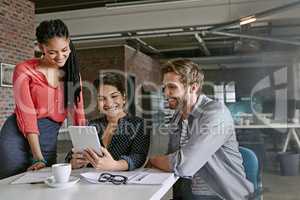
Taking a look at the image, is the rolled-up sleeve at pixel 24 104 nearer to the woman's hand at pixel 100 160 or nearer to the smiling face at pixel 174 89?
the woman's hand at pixel 100 160

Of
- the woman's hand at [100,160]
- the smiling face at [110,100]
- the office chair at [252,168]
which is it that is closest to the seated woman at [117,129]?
the smiling face at [110,100]

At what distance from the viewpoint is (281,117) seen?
6.84 metres

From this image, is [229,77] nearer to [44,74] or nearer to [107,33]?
[107,33]

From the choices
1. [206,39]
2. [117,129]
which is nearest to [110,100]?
[117,129]

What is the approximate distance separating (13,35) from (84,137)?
16.1 feet

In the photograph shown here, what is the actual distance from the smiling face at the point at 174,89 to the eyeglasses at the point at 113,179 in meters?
0.54

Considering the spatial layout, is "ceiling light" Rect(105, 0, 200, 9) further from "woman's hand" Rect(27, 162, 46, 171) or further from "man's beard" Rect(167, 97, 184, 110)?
"woman's hand" Rect(27, 162, 46, 171)

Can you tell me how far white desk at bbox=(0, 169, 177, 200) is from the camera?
1.10 metres

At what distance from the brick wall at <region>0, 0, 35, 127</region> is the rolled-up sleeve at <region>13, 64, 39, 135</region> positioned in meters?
3.99

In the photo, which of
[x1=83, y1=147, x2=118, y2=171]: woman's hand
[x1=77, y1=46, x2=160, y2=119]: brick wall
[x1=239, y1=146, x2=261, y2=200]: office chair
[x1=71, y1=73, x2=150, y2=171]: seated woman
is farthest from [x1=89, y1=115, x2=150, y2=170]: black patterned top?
[x1=77, y1=46, x2=160, y2=119]: brick wall

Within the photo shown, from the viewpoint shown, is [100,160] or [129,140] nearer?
[100,160]

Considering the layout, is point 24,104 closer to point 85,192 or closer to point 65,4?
point 85,192

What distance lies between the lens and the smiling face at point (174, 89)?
1.67 m

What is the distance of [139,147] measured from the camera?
68.7 inches
